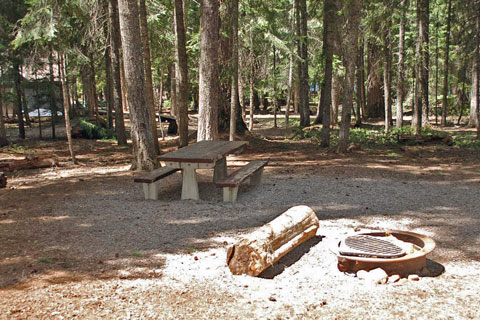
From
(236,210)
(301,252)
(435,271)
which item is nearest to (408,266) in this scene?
(435,271)

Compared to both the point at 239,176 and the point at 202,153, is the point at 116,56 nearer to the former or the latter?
the point at 202,153

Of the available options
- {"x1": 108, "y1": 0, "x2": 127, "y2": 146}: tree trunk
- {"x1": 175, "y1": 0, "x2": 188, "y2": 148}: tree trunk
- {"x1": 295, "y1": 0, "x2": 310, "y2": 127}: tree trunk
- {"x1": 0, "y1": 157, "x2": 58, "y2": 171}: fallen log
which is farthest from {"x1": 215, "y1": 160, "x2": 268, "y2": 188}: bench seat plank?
{"x1": 295, "y1": 0, "x2": 310, "y2": 127}: tree trunk

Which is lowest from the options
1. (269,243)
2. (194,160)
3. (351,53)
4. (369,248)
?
(369,248)

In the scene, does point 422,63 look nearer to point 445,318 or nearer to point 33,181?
point 33,181

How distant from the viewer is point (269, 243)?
4867mm

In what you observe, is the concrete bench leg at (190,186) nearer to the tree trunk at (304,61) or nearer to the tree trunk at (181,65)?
the tree trunk at (181,65)

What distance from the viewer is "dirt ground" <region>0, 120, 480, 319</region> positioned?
12.9 ft

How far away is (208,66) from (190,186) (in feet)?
16.0

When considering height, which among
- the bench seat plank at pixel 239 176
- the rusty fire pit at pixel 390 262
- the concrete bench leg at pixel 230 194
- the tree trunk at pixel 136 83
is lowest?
the rusty fire pit at pixel 390 262

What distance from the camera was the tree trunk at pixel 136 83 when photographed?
391 inches

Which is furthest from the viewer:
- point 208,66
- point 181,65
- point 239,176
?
point 181,65

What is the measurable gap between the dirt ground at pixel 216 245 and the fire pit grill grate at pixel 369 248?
0.24 metres

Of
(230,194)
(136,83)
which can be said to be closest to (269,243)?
(230,194)

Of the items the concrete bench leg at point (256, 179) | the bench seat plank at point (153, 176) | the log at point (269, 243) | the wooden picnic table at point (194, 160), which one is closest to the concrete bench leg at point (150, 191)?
the bench seat plank at point (153, 176)
